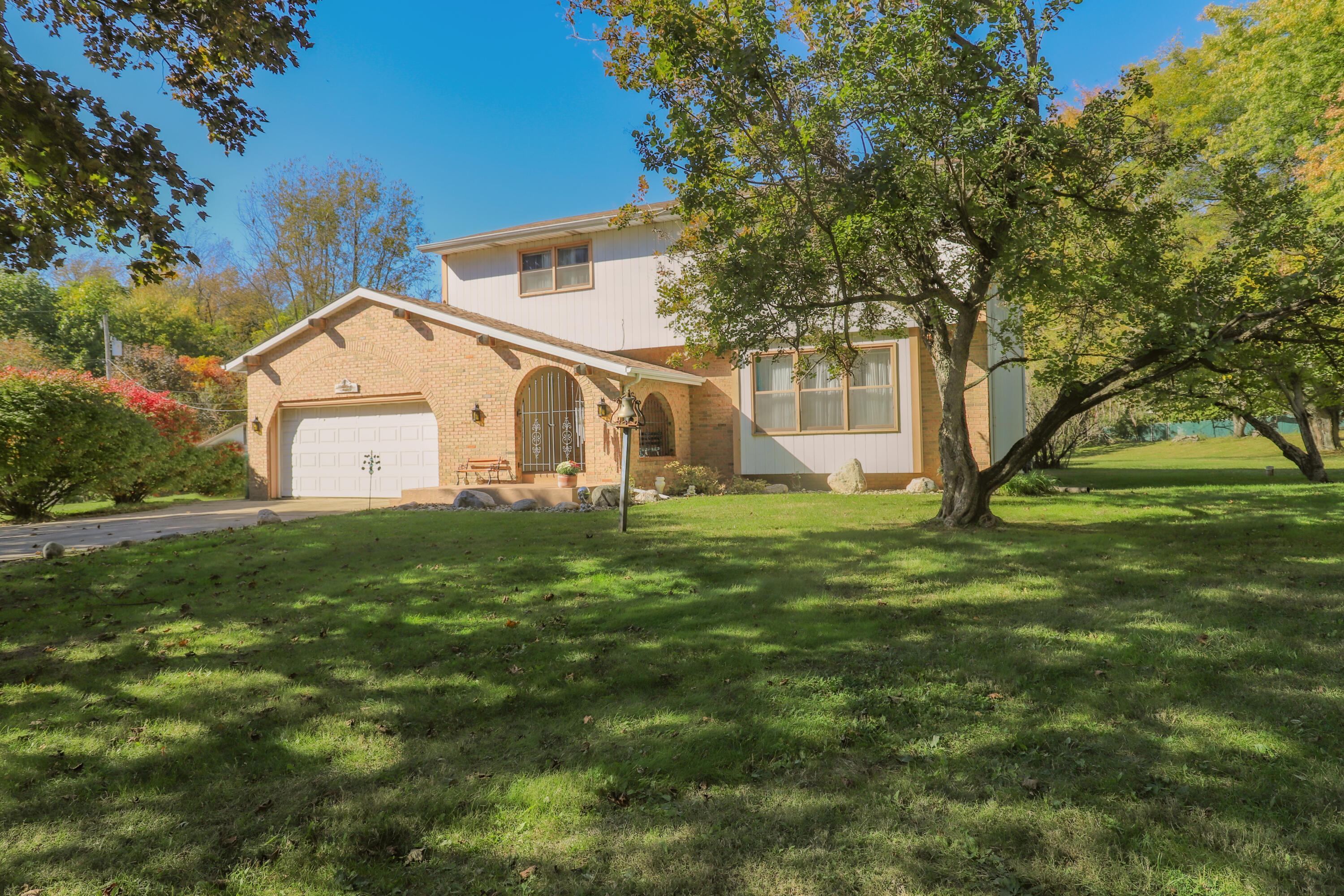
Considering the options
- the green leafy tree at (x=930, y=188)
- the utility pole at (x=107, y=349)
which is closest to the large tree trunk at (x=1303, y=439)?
the green leafy tree at (x=930, y=188)

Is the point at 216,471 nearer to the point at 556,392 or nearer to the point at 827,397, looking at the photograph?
the point at 556,392

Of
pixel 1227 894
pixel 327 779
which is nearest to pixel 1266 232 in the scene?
pixel 1227 894

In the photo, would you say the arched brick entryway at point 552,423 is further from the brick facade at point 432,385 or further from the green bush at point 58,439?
the green bush at point 58,439

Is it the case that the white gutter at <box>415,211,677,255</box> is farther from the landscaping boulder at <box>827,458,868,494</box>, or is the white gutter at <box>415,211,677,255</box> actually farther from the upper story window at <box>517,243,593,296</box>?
the landscaping boulder at <box>827,458,868,494</box>

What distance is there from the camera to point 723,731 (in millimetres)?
3836

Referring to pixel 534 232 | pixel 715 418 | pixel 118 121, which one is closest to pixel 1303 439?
pixel 715 418

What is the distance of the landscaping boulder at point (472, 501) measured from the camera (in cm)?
1423

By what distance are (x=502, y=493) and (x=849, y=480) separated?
7.03 metres

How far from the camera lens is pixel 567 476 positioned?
15.2 meters

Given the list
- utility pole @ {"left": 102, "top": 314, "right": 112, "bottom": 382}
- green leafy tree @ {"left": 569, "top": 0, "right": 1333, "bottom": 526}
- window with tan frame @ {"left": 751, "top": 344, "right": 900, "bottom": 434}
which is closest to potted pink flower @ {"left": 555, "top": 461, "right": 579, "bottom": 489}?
window with tan frame @ {"left": 751, "top": 344, "right": 900, "bottom": 434}

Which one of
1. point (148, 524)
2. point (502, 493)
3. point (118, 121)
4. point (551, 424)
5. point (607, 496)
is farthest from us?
point (551, 424)

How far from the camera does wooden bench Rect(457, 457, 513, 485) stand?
15.9 meters

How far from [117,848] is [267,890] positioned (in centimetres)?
81

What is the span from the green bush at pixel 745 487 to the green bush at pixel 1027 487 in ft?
15.4
